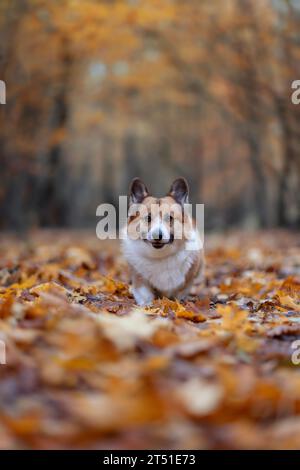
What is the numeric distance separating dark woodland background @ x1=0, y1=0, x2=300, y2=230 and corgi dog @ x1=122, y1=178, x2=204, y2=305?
22.2ft

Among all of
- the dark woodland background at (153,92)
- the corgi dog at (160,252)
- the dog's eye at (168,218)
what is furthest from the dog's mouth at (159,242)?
the dark woodland background at (153,92)

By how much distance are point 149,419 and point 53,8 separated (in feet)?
36.5

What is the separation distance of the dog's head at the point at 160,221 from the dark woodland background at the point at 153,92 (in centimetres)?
656

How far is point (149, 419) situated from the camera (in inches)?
81.4

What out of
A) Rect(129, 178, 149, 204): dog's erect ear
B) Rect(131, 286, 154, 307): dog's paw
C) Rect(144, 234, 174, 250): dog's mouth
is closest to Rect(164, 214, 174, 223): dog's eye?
Rect(144, 234, 174, 250): dog's mouth

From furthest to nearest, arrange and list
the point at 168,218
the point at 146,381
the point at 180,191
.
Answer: the point at 180,191, the point at 168,218, the point at 146,381

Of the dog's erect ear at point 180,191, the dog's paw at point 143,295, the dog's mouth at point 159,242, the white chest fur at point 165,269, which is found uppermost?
the dog's erect ear at point 180,191

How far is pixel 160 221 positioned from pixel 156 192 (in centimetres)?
2675

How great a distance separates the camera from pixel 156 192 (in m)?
31.6

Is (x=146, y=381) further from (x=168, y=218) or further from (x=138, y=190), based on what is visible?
(x=138, y=190)

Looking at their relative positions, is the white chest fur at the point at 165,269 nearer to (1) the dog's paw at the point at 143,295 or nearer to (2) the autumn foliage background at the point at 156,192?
(1) the dog's paw at the point at 143,295

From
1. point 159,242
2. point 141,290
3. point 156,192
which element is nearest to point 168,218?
point 159,242

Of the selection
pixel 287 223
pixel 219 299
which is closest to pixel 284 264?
pixel 219 299

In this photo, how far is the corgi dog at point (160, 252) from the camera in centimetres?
499
